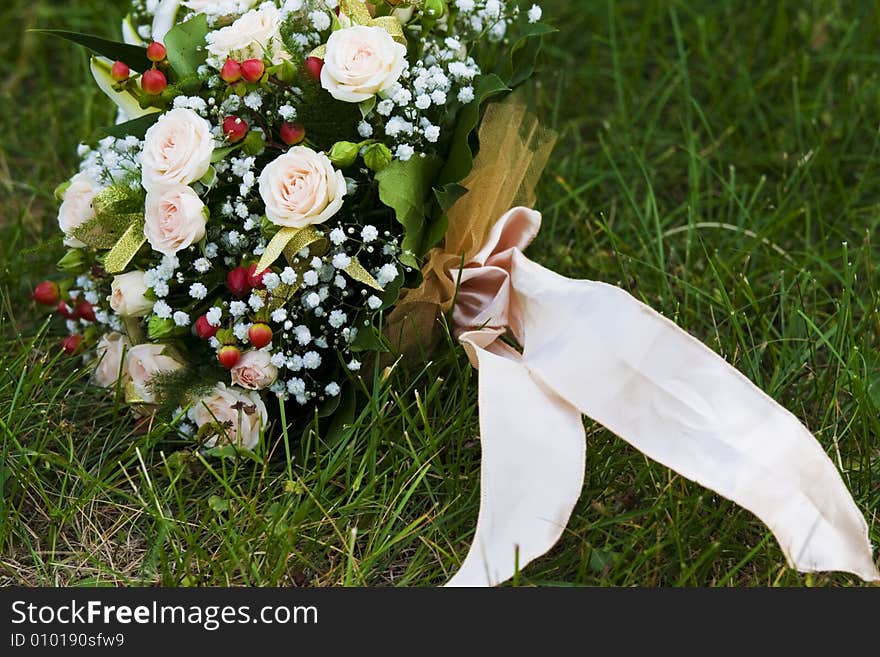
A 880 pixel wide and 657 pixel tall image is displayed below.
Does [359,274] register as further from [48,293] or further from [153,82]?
[48,293]

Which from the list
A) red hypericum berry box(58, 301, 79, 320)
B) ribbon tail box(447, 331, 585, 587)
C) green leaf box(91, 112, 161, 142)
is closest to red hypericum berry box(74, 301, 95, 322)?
red hypericum berry box(58, 301, 79, 320)

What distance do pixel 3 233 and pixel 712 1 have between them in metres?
1.69

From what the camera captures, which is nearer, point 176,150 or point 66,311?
point 176,150

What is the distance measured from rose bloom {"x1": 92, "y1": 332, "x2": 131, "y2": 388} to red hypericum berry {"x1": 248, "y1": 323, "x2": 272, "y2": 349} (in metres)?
0.28

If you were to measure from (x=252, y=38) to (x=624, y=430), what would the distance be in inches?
28.7

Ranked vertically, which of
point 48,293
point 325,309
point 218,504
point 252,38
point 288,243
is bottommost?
point 218,504

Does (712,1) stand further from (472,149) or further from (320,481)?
(320,481)

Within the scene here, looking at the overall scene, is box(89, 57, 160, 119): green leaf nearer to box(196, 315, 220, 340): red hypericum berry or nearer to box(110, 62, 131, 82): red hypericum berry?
box(110, 62, 131, 82): red hypericum berry

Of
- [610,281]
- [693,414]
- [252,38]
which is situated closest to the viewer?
[693,414]

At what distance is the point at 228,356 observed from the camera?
1.52m

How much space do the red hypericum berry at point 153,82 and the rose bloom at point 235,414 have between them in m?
0.42

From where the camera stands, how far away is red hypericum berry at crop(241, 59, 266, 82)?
1.48 meters

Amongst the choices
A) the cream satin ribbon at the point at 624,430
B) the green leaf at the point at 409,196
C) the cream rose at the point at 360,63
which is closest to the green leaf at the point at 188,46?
the cream rose at the point at 360,63

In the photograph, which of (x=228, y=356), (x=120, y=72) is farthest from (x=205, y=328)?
(x=120, y=72)
